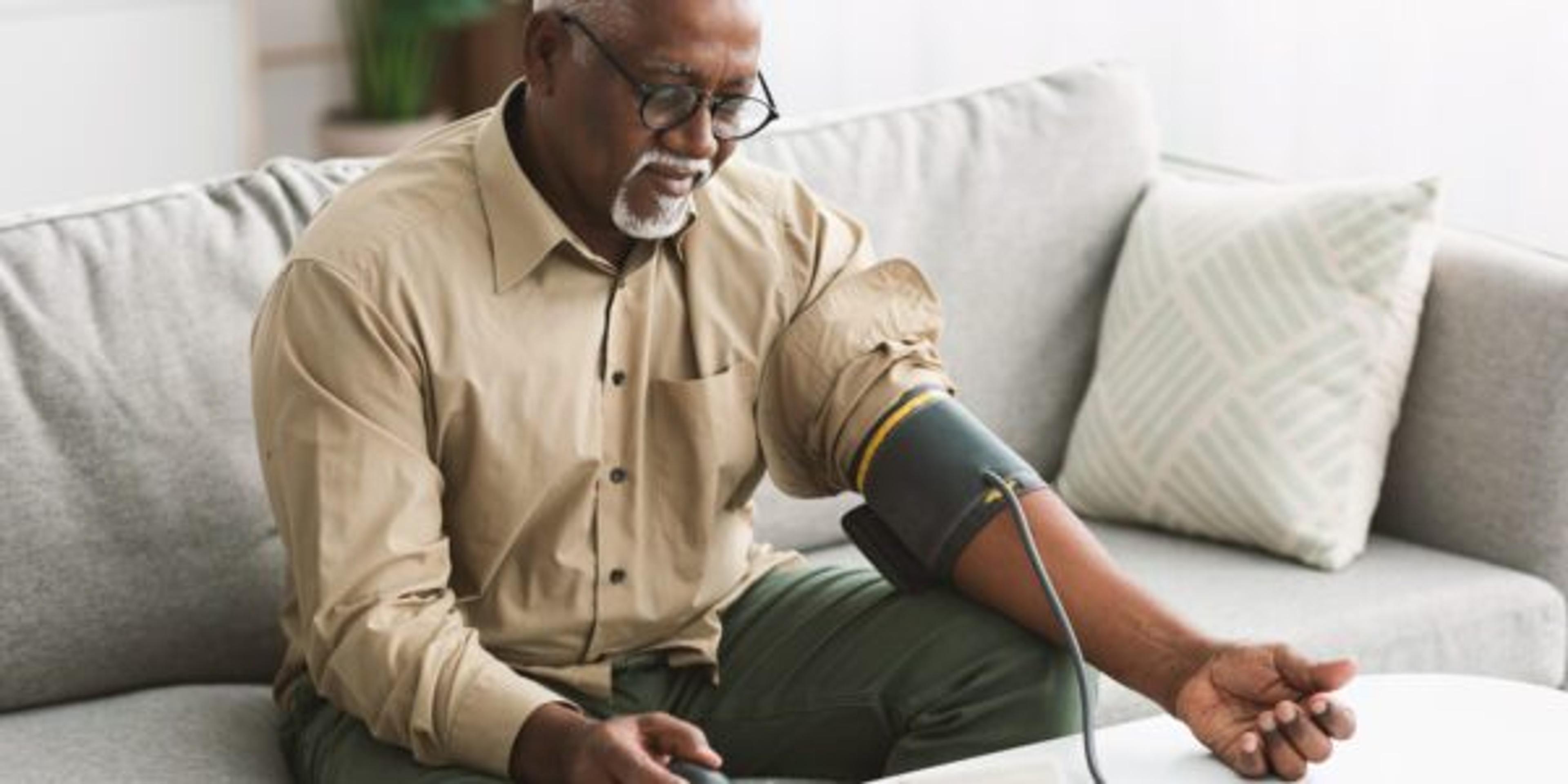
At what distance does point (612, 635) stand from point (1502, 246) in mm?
1065

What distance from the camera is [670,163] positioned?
1.82 metres

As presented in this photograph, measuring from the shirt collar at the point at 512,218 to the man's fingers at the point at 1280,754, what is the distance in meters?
0.68

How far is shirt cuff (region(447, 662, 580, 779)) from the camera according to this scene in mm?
1728

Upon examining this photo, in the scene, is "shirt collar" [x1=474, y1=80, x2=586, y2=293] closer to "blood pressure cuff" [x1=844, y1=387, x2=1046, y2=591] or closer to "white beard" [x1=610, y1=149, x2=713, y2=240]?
"white beard" [x1=610, y1=149, x2=713, y2=240]

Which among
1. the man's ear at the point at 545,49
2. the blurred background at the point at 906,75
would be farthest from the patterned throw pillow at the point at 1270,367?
the man's ear at the point at 545,49

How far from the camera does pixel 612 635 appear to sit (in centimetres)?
195

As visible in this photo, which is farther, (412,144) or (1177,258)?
(1177,258)

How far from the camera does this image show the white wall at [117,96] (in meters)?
4.20

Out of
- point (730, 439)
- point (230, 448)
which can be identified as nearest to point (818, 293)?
point (730, 439)

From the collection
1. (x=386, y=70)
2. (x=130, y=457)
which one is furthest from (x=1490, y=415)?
(x=386, y=70)

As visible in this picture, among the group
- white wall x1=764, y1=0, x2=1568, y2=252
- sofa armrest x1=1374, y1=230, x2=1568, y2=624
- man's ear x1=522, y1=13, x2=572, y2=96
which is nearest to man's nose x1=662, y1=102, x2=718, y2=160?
man's ear x1=522, y1=13, x2=572, y2=96

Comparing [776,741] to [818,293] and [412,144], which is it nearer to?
[818,293]

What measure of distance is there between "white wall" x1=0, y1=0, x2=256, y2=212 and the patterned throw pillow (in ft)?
8.09

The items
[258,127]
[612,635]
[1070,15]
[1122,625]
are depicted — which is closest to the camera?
[1122,625]
